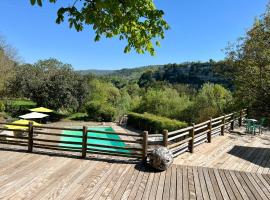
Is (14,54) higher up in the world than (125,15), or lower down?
higher up

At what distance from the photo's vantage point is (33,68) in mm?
34062

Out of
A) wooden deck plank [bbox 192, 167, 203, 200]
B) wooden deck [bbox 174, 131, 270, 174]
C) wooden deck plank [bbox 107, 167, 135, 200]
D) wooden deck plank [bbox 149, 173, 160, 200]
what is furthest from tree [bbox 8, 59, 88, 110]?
wooden deck plank [bbox 149, 173, 160, 200]

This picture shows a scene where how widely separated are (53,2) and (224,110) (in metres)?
20.8

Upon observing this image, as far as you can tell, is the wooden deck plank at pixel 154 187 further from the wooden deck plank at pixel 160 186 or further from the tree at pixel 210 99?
the tree at pixel 210 99

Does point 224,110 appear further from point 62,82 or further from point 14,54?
point 14,54

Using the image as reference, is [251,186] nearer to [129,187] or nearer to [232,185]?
[232,185]

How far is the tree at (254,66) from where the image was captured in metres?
16.9

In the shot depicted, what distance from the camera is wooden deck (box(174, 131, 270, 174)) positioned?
28.6 feet

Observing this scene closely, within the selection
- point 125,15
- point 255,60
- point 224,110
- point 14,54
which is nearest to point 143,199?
point 125,15

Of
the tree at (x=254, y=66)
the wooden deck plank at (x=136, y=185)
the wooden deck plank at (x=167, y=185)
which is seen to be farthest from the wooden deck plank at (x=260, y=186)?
the tree at (x=254, y=66)

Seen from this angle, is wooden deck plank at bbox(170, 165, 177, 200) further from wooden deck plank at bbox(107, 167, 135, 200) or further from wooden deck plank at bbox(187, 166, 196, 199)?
wooden deck plank at bbox(107, 167, 135, 200)

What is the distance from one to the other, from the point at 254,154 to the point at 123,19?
8518mm

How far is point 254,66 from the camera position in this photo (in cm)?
1777

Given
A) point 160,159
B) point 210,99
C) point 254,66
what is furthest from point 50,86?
point 160,159
